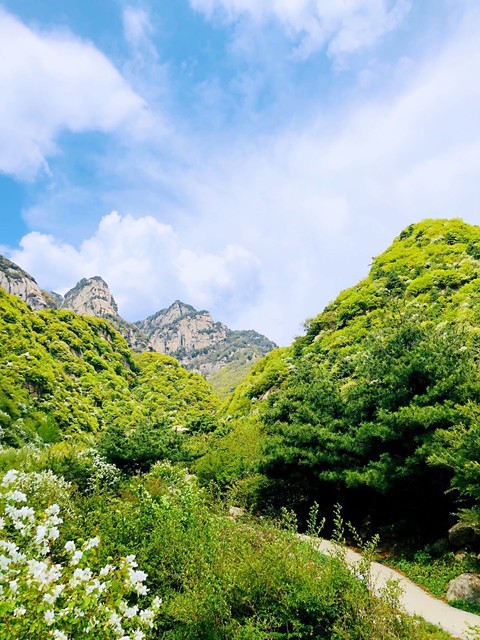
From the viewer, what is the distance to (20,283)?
111062mm

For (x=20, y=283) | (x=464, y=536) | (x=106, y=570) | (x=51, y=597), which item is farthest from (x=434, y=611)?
(x=20, y=283)

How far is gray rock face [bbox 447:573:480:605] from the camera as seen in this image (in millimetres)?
9297

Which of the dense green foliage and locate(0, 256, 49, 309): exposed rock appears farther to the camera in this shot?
locate(0, 256, 49, 309): exposed rock

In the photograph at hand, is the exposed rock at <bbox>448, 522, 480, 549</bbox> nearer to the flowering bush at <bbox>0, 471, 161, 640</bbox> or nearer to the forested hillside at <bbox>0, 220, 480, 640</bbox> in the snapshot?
the forested hillside at <bbox>0, 220, 480, 640</bbox>

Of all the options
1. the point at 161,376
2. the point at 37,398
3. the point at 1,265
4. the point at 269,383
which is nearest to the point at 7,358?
the point at 37,398

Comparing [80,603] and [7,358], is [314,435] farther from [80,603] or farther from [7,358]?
[7,358]

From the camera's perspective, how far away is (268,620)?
696cm

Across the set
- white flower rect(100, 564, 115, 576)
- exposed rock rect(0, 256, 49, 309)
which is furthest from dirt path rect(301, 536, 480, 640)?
exposed rock rect(0, 256, 49, 309)

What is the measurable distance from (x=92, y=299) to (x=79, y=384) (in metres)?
120

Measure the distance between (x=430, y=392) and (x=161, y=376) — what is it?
64336 mm

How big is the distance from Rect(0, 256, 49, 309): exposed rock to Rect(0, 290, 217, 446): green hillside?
43.1 m

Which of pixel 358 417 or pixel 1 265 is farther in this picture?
pixel 1 265

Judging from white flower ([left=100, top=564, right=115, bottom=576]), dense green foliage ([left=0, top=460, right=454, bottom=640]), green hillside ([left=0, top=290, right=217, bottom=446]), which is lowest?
dense green foliage ([left=0, top=460, right=454, bottom=640])

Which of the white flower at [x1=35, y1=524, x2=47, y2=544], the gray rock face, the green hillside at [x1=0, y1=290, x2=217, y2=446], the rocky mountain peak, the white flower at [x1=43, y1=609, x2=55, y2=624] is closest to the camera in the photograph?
the white flower at [x1=43, y1=609, x2=55, y2=624]
